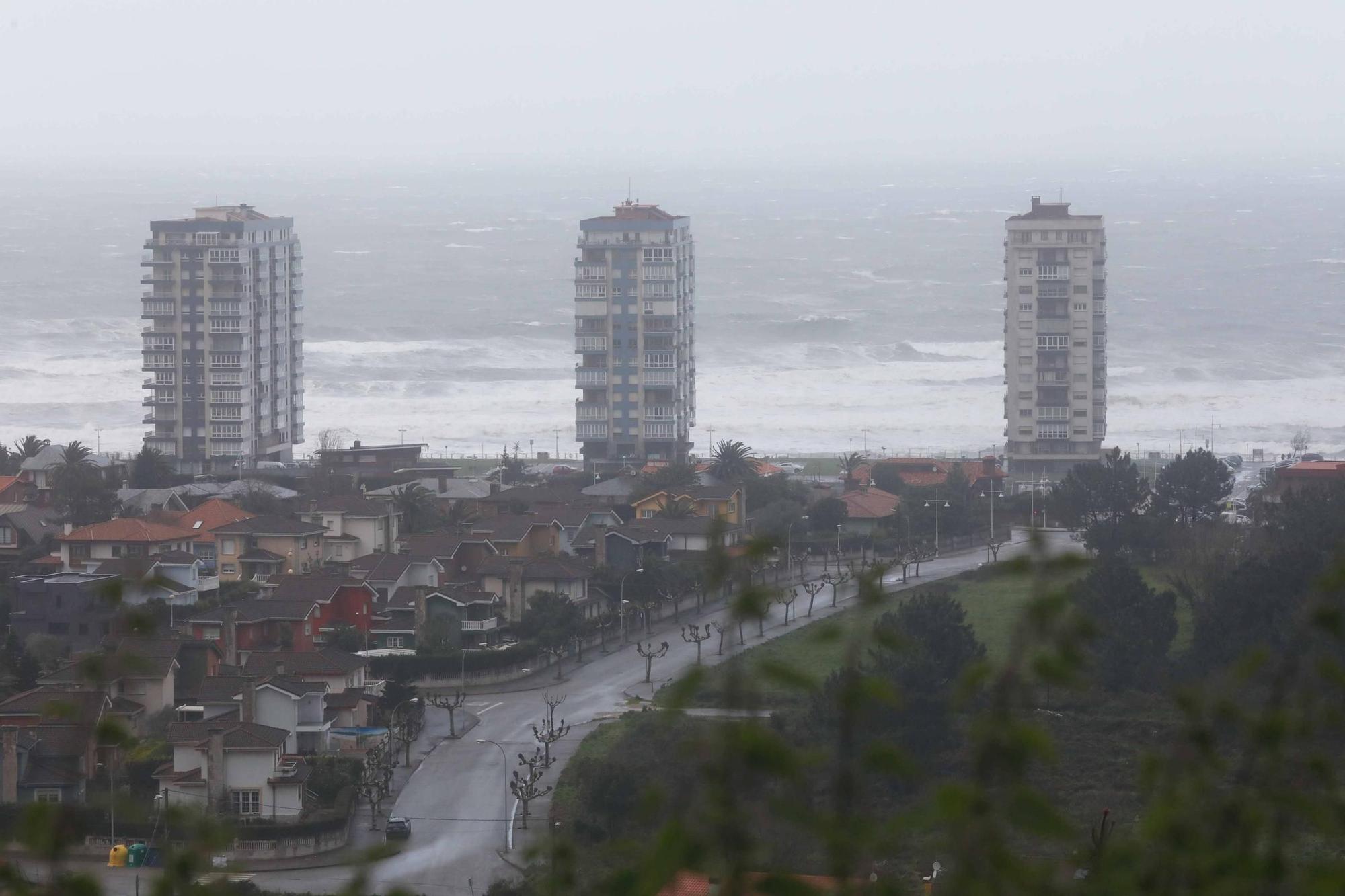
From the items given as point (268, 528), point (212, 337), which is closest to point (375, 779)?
point (268, 528)

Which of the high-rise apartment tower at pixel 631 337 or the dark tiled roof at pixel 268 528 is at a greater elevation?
the high-rise apartment tower at pixel 631 337

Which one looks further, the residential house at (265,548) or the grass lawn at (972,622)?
the residential house at (265,548)

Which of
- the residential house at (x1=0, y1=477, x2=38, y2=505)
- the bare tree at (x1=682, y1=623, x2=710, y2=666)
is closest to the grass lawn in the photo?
the bare tree at (x1=682, y1=623, x2=710, y2=666)

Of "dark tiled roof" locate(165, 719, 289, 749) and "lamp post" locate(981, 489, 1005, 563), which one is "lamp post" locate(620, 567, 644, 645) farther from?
"dark tiled roof" locate(165, 719, 289, 749)

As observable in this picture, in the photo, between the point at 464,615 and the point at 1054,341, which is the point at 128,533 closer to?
the point at 464,615

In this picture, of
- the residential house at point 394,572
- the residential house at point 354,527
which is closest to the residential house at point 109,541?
the residential house at point 354,527

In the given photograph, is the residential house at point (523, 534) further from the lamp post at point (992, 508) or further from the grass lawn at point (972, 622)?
the lamp post at point (992, 508)

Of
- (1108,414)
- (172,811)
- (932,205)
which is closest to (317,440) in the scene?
(1108,414)
